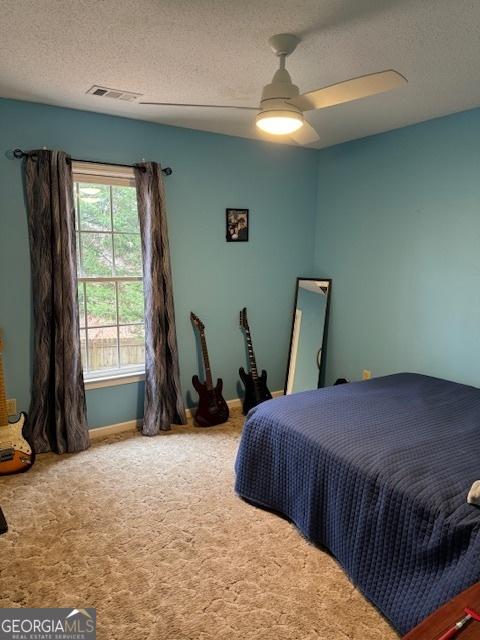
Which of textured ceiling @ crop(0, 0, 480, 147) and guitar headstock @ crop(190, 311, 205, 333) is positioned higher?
textured ceiling @ crop(0, 0, 480, 147)

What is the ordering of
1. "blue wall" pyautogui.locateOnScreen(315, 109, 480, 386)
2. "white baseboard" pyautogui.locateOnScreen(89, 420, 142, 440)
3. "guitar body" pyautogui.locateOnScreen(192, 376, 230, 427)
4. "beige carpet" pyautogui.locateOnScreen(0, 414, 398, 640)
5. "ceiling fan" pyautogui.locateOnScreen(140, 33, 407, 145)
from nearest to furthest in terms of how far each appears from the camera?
1. "beige carpet" pyautogui.locateOnScreen(0, 414, 398, 640)
2. "ceiling fan" pyautogui.locateOnScreen(140, 33, 407, 145)
3. "blue wall" pyautogui.locateOnScreen(315, 109, 480, 386)
4. "white baseboard" pyautogui.locateOnScreen(89, 420, 142, 440)
5. "guitar body" pyautogui.locateOnScreen(192, 376, 230, 427)

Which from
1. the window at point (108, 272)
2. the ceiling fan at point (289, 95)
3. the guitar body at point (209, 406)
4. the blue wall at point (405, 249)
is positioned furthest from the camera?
the guitar body at point (209, 406)

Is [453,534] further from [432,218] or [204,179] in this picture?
[204,179]

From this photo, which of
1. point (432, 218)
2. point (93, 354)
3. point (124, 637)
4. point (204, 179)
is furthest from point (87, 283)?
point (432, 218)

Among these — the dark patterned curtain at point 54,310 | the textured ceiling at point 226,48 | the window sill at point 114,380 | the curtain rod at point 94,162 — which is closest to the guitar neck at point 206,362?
the window sill at point 114,380

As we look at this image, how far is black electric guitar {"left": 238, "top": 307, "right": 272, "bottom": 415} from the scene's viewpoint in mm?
3916

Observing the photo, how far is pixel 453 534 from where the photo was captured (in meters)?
1.57

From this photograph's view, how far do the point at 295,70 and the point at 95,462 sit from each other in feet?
8.93

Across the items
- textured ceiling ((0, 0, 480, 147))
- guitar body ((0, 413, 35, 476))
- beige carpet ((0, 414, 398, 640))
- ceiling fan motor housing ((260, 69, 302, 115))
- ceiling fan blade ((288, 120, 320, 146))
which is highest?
textured ceiling ((0, 0, 480, 147))

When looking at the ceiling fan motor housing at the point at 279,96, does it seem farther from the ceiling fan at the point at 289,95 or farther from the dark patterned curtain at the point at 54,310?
the dark patterned curtain at the point at 54,310

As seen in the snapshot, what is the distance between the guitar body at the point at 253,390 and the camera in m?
3.91

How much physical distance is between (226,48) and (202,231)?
1.74 meters

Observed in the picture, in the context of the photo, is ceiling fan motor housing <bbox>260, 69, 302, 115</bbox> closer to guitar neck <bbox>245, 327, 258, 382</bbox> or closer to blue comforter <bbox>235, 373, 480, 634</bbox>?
blue comforter <bbox>235, 373, 480, 634</bbox>

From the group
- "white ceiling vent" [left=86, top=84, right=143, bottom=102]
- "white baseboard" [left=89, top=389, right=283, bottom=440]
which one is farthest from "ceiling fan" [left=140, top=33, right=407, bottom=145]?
"white baseboard" [left=89, top=389, right=283, bottom=440]
